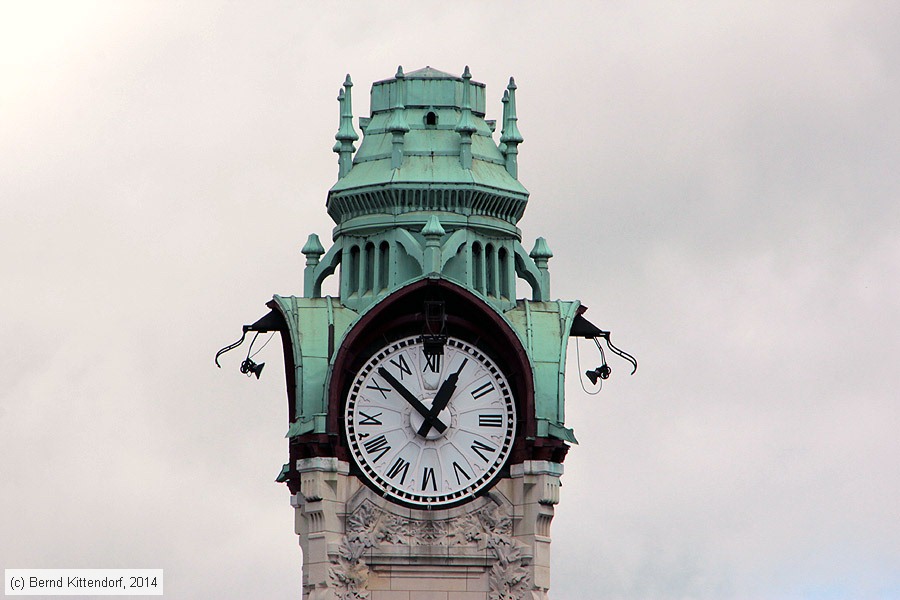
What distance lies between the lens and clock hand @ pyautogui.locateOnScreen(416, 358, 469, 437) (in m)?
64.7

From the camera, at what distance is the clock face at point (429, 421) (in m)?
64.8

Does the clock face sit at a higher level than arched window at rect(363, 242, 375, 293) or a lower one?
lower

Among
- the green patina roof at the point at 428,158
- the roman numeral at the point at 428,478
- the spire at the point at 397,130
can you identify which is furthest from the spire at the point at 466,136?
the roman numeral at the point at 428,478

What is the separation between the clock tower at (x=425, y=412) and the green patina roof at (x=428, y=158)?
0.17 feet

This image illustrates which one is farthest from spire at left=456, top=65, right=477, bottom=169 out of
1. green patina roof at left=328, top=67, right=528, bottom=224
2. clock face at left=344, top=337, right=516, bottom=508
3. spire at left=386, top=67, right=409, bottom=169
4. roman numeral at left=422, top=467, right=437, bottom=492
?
roman numeral at left=422, top=467, right=437, bottom=492

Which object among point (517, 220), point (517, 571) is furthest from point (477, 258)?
point (517, 571)

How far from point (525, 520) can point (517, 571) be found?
86 centimetres

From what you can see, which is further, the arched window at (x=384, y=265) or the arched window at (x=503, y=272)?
the arched window at (x=503, y=272)

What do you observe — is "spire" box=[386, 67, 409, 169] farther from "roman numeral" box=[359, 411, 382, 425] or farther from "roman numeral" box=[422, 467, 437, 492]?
"roman numeral" box=[422, 467, 437, 492]

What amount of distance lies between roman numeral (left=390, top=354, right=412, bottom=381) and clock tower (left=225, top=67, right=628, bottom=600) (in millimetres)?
24

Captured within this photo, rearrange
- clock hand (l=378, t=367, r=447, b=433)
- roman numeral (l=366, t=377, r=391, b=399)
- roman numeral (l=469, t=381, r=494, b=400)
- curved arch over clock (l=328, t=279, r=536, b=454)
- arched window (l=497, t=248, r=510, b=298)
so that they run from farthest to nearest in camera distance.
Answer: arched window (l=497, t=248, r=510, b=298) → roman numeral (l=469, t=381, r=494, b=400) → roman numeral (l=366, t=377, r=391, b=399) → clock hand (l=378, t=367, r=447, b=433) → curved arch over clock (l=328, t=279, r=536, b=454)

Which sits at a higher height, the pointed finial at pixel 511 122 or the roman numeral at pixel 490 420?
the pointed finial at pixel 511 122

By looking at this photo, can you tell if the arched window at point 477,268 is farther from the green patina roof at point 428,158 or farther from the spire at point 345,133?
the spire at point 345,133

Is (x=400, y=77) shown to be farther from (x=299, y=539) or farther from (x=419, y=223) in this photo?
(x=299, y=539)
